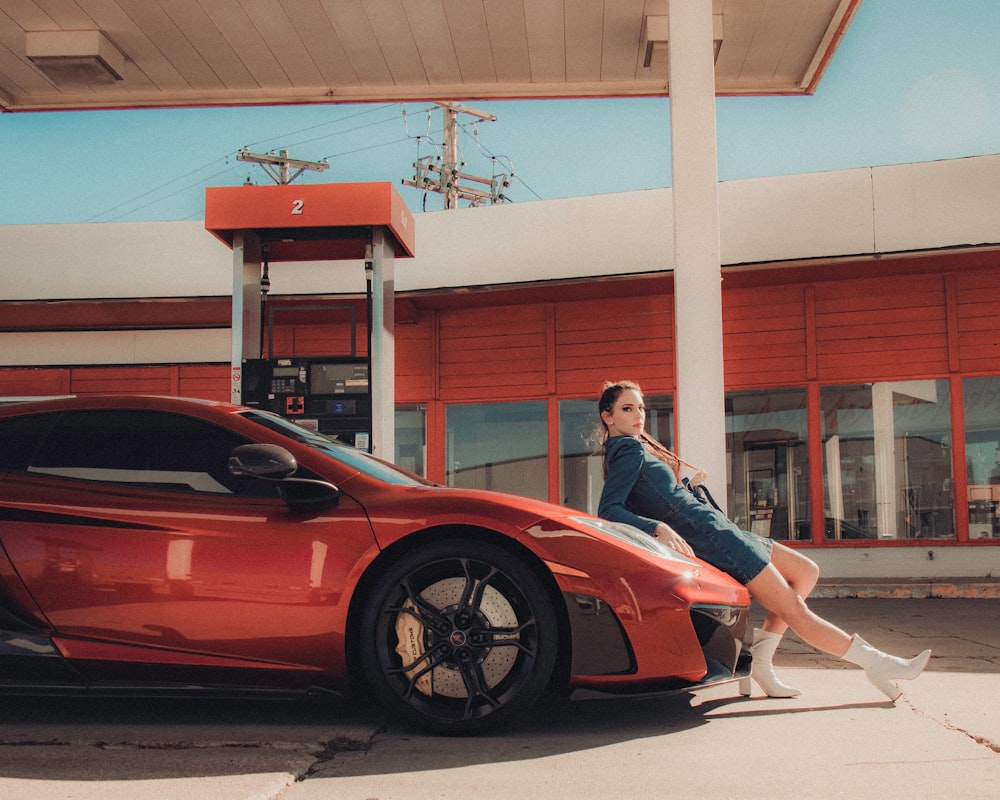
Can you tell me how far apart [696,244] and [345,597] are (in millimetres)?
6029

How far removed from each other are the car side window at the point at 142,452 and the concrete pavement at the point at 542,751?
892 millimetres

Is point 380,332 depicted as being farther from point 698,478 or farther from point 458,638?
point 458,638

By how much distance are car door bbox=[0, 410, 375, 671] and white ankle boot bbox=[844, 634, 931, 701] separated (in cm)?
208

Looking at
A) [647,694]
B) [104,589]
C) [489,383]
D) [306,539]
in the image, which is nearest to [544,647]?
[647,694]

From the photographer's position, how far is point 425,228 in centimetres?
1168

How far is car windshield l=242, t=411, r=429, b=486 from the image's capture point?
4.14 m

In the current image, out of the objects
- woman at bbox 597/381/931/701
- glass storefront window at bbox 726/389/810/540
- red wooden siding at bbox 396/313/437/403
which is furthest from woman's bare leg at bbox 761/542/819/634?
red wooden siding at bbox 396/313/437/403

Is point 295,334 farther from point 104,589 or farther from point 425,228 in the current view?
point 104,589

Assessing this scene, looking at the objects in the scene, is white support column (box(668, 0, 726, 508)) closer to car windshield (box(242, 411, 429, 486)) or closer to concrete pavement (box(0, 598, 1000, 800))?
concrete pavement (box(0, 598, 1000, 800))

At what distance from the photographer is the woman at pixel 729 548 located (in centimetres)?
440

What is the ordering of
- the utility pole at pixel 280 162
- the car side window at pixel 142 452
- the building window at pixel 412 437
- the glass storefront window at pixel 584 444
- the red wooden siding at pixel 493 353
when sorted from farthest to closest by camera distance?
the utility pole at pixel 280 162, the building window at pixel 412 437, the red wooden siding at pixel 493 353, the glass storefront window at pixel 584 444, the car side window at pixel 142 452

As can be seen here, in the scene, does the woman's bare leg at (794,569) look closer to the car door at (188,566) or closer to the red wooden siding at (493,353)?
the car door at (188,566)

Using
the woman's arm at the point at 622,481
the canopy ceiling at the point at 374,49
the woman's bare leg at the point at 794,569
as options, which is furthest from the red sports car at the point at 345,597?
the canopy ceiling at the point at 374,49

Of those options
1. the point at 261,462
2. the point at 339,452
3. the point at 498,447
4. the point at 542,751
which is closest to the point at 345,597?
the point at 261,462
